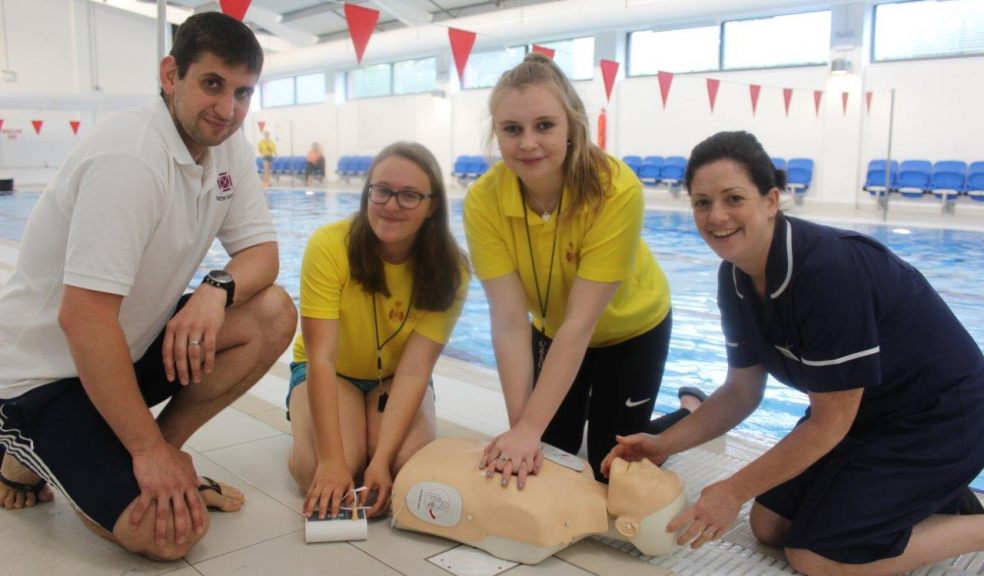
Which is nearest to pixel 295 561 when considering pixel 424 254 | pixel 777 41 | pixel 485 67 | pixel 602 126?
pixel 424 254

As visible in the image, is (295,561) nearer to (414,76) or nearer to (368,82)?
(414,76)

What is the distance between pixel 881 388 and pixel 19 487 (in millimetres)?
2193

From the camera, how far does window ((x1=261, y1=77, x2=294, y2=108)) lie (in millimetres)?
24875

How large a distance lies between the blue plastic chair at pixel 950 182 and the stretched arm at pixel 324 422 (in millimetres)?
12073

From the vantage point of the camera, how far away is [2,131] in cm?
1892

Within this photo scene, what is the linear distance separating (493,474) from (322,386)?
543 mm

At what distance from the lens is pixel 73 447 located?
1749mm

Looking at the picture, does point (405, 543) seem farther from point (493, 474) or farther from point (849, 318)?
point (849, 318)

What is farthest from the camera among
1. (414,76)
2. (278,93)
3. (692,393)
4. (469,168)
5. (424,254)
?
(278,93)

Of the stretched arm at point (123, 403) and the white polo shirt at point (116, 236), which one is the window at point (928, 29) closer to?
the white polo shirt at point (116, 236)

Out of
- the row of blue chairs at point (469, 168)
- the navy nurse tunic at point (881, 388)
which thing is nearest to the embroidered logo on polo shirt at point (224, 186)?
the navy nurse tunic at point (881, 388)

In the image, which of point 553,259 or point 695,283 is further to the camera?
point 695,283

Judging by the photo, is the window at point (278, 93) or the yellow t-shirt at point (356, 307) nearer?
the yellow t-shirt at point (356, 307)

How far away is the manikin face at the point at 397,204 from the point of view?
85.6 inches
